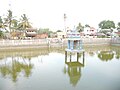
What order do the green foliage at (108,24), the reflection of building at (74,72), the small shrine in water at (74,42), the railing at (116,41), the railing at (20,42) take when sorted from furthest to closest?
the green foliage at (108,24) → the railing at (116,41) → the railing at (20,42) → the small shrine in water at (74,42) → the reflection of building at (74,72)

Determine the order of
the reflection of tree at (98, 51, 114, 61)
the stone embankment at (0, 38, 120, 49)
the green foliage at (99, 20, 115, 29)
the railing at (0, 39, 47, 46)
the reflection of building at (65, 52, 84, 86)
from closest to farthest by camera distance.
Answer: the reflection of building at (65, 52, 84, 86), the reflection of tree at (98, 51, 114, 61), the railing at (0, 39, 47, 46), the stone embankment at (0, 38, 120, 49), the green foliage at (99, 20, 115, 29)

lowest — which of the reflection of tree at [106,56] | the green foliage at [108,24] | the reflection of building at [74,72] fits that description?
the reflection of building at [74,72]

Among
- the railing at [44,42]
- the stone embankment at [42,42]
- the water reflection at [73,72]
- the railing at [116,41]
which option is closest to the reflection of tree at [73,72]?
the water reflection at [73,72]

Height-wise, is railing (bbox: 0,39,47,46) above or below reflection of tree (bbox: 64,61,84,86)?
above

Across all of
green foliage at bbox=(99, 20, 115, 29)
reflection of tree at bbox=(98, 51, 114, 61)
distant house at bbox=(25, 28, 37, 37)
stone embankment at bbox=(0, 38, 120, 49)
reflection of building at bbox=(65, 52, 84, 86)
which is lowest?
reflection of building at bbox=(65, 52, 84, 86)

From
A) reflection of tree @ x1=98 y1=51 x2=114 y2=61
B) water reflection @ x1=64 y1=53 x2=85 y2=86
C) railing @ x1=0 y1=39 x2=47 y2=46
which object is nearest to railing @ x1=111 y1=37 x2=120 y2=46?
reflection of tree @ x1=98 y1=51 x2=114 y2=61

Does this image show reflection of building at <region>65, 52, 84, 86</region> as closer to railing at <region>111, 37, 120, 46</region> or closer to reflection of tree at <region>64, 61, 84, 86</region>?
reflection of tree at <region>64, 61, 84, 86</region>

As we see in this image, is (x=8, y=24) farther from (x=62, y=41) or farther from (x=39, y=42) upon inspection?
(x=62, y=41)

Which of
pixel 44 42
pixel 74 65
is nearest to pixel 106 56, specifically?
pixel 74 65

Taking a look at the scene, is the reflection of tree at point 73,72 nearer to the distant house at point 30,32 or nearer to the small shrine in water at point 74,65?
the small shrine in water at point 74,65

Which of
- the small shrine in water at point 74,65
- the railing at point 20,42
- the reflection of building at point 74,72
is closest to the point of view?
the reflection of building at point 74,72

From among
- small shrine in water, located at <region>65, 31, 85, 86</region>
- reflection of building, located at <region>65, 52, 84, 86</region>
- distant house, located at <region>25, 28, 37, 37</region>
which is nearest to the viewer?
reflection of building, located at <region>65, 52, 84, 86</region>

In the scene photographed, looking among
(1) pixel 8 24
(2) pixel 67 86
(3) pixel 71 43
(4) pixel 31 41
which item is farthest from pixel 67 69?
(1) pixel 8 24

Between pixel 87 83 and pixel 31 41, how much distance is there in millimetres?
32143
